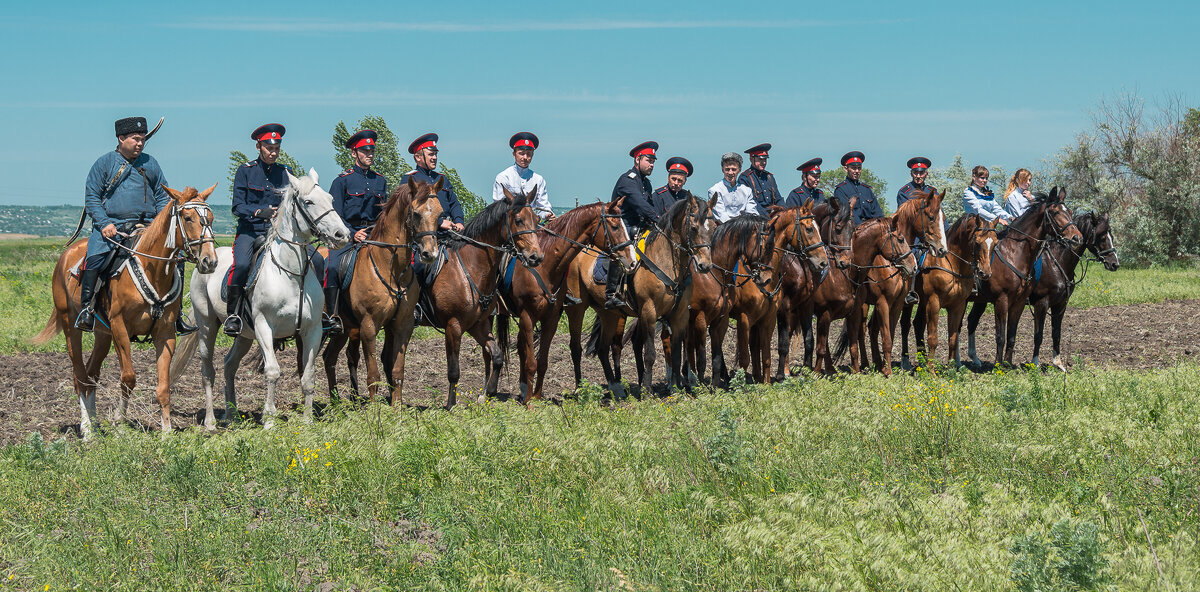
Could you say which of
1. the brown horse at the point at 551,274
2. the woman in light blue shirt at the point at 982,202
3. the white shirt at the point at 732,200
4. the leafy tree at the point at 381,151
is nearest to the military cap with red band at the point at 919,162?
the woman in light blue shirt at the point at 982,202

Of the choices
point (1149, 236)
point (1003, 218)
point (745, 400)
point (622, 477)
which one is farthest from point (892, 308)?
point (1149, 236)

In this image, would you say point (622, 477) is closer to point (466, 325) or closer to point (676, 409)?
point (676, 409)

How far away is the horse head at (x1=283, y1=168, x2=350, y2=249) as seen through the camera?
9.66m

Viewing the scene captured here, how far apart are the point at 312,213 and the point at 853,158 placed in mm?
9474

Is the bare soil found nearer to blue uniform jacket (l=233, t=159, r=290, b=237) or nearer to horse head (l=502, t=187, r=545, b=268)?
horse head (l=502, t=187, r=545, b=268)

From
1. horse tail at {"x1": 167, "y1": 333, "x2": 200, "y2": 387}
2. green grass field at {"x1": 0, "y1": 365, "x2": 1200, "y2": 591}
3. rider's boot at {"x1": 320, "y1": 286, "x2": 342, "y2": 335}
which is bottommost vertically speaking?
green grass field at {"x1": 0, "y1": 365, "x2": 1200, "y2": 591}

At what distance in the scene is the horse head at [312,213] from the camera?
9656mm

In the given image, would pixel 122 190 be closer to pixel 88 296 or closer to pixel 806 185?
pixel 88 296

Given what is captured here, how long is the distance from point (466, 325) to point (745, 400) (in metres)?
3.72

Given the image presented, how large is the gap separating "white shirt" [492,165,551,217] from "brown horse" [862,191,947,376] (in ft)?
15.5

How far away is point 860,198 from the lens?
51.9ft

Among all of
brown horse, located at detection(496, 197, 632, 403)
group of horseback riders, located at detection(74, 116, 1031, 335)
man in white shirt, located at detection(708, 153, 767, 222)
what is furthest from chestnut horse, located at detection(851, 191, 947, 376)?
brown horse, located at detection(496, 197, 632, 403)

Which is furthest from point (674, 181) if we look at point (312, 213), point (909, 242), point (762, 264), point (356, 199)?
point (312, 213)

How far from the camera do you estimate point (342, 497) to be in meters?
6.72
